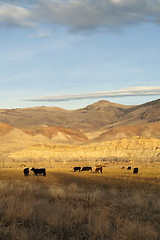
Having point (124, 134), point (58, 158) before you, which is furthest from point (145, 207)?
point (124, 134)

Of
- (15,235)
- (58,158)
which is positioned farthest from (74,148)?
(15,235)

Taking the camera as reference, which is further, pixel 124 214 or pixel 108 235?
pixel 124 214

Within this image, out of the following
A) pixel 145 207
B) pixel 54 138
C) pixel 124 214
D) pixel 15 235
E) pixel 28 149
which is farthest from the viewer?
pixel 54 138

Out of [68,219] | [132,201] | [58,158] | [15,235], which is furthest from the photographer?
[58,158]

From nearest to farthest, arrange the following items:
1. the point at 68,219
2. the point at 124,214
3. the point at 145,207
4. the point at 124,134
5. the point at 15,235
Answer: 1. the point at 15,235
2. the point at 68,219
3. the point at 124,214
4. the point at 145,207
5. the point at 124,134

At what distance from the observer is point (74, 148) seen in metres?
82.1

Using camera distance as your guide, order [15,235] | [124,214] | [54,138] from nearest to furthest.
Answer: [15,235]
[124,214]
[54,138]

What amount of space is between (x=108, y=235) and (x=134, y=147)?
7726 cm

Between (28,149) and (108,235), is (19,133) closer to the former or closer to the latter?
(28,149)

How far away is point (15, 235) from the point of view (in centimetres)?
A: 761

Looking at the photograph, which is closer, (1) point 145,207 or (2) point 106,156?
(1) point 145,207

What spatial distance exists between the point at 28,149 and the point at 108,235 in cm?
7349

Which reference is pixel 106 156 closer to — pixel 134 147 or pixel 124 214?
Result: pixel 134 147

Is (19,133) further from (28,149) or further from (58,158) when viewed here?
(58,158)
